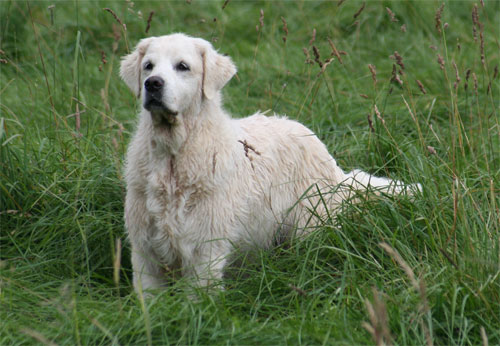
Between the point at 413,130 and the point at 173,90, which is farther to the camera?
the point at 413,130

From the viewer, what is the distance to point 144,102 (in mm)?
4012

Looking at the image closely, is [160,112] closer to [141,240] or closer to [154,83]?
[154,83]

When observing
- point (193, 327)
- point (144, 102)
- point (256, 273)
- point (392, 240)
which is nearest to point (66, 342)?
point (193, 327)

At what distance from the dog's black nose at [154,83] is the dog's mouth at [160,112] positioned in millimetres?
53

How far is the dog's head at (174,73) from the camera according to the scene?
3.97 meters

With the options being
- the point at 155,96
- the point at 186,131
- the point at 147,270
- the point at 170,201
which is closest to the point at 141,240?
the point at 147,270

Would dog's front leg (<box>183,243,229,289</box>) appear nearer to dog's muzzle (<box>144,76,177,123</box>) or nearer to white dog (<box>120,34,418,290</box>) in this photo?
white dog (<box>120,34,418,290</box>)

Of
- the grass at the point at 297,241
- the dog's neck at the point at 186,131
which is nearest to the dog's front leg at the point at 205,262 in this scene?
the grass at the point at 297,241

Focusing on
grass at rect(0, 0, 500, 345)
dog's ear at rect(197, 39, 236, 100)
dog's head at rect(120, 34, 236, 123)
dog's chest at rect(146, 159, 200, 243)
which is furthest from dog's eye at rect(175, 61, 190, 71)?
dog's chest at rect(146, 159, 200, 243)

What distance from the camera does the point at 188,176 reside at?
4.12 m

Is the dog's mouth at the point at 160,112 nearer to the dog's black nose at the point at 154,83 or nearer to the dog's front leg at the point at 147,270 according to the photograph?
the dog's black nose at the point at 154,83

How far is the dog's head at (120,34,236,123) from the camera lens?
3969 millimetres

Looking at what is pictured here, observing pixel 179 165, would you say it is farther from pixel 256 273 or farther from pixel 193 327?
pixel 193 327

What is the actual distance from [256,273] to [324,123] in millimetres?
2257
